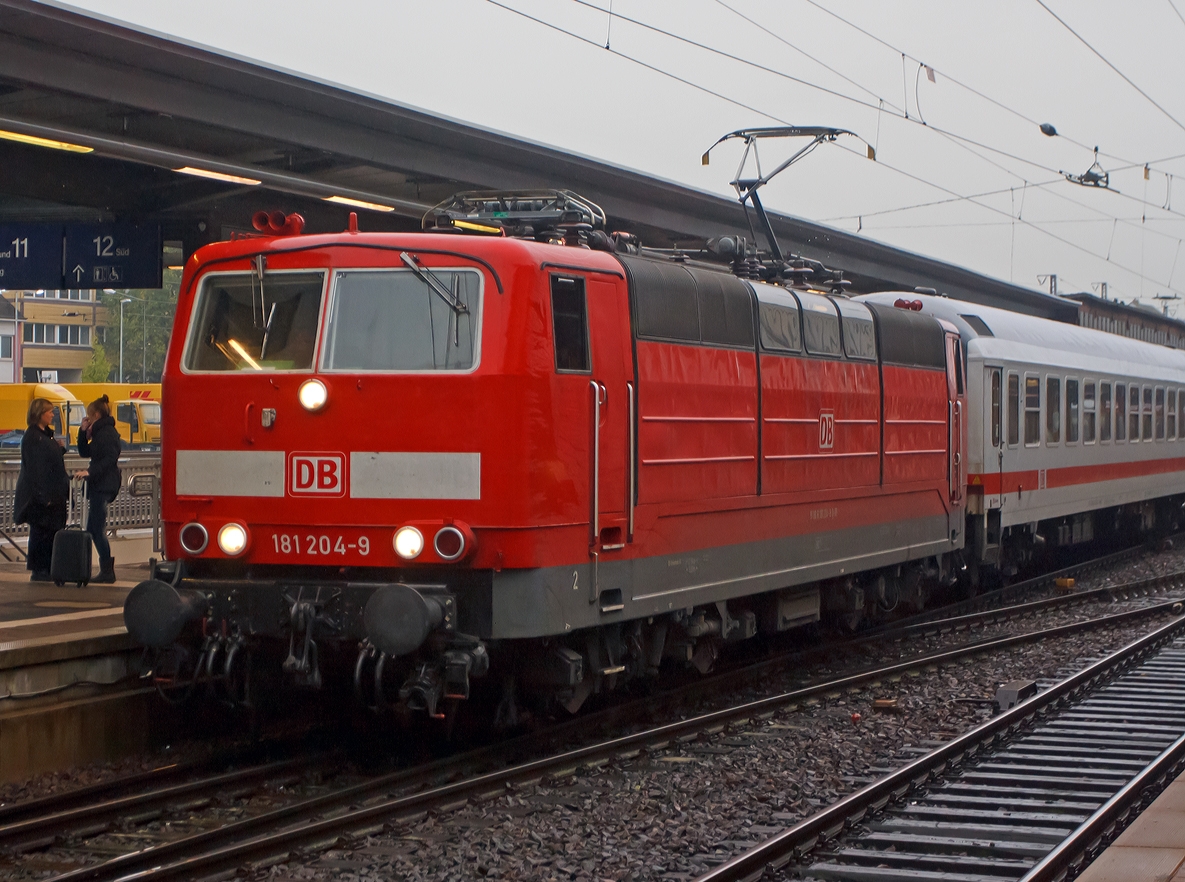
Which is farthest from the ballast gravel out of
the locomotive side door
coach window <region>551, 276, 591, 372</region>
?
coach window <region>551, 276, 591, 372</region>

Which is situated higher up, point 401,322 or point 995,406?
point 401,322

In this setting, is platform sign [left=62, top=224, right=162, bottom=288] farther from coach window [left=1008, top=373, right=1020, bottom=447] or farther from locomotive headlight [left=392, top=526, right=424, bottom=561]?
coach window [left=1008, top=373, right=1020, bottom=447]

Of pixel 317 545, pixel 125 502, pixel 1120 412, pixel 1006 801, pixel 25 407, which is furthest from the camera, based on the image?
pixel 25 407

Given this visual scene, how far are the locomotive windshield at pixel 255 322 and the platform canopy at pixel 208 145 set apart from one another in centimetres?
196

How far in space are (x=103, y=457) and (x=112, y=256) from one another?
1976mm

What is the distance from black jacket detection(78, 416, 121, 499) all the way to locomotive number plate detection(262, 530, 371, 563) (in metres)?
5.55

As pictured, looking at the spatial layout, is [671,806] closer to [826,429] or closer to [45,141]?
[826,429]

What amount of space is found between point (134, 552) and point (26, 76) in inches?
313

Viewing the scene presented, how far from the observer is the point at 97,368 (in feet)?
230

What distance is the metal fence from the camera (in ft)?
50.2

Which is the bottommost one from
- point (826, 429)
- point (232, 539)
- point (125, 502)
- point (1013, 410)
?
point (125, 502)

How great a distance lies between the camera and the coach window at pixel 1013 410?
58.2 feet

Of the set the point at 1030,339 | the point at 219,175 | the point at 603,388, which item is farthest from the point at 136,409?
the point at 603,388

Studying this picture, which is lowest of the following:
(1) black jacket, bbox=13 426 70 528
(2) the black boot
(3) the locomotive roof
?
(2) the black boot
